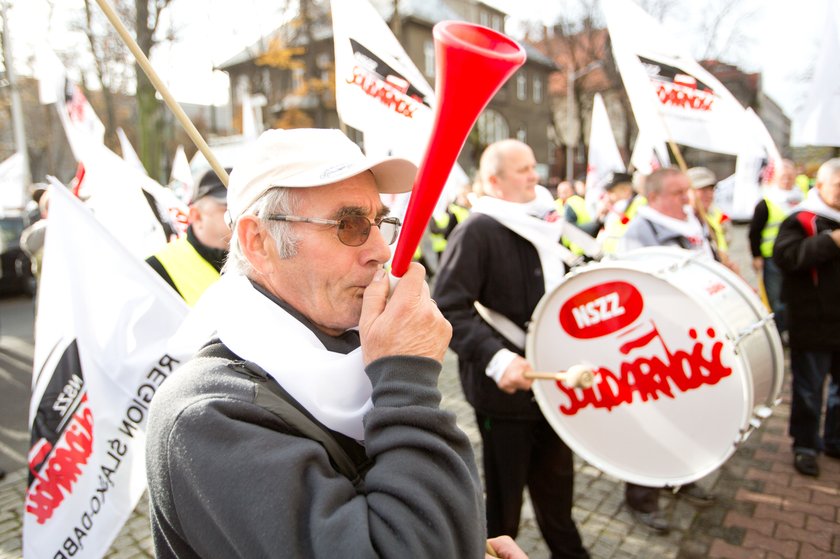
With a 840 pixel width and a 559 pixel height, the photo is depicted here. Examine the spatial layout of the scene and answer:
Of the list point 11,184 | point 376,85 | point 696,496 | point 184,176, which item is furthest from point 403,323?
point 11,184

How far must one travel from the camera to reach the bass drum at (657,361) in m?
2.38

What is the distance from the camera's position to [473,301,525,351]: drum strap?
110 inches

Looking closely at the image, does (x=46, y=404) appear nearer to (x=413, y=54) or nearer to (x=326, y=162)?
(x=326, y=162)

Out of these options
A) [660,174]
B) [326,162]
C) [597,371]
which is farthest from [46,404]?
[660,174]

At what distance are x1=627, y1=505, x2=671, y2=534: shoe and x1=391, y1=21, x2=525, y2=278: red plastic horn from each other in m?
3.00

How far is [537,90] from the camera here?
4500 cm

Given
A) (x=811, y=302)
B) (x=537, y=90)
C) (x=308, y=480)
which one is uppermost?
(x=308, y=480)

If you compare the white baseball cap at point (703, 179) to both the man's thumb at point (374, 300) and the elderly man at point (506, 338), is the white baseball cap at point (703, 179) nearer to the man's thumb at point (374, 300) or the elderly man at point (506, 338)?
the elderly man at point (506, 338)

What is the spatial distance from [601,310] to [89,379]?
212 cm

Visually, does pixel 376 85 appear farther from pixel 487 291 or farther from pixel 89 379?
pixel 89 379

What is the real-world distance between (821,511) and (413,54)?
34.0 meters

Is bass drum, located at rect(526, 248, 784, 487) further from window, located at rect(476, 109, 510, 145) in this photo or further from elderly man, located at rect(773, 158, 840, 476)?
window, located at rect(476, 109, 510, 145)

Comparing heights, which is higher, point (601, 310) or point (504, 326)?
point (601, 310)

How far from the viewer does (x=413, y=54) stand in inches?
1348
